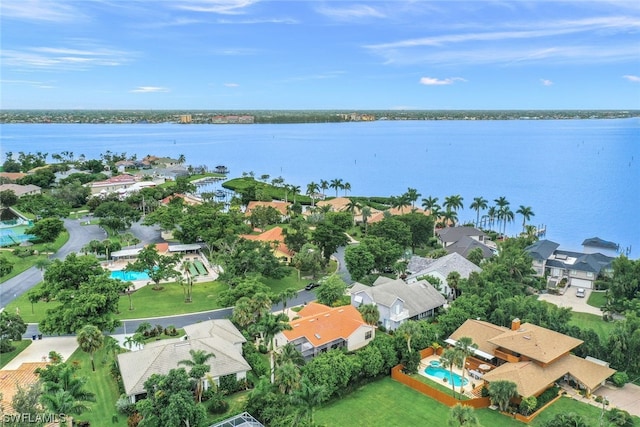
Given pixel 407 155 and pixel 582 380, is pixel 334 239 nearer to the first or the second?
pixel 582 380

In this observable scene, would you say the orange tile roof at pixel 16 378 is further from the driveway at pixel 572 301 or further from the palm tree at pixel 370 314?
the driveway at pixel 572 301

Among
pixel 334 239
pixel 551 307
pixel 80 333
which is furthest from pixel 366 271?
pixel 80 333

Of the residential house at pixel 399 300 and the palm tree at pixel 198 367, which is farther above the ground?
the palm tree at pixel 198 367

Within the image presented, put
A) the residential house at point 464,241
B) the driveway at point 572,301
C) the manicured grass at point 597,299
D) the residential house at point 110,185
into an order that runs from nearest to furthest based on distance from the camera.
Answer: the driveway at point 572,301 → the manicured grass at point 597,299 → the residential house at point 464,241 → the residential house at point 110,185

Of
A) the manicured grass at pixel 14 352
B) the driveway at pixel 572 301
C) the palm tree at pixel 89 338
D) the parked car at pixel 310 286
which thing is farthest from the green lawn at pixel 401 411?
the manicured grass at pixel 14 352

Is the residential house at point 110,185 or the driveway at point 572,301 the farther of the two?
the residential house at point 110,185

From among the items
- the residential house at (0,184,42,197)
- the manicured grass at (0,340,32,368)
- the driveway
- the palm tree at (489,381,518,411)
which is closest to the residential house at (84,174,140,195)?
the residential house at (0,184,42,197)

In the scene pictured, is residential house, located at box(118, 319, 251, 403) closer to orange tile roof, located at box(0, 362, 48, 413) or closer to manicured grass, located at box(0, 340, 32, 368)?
orange tile roof, located at box(0, 362, 48, 413)
